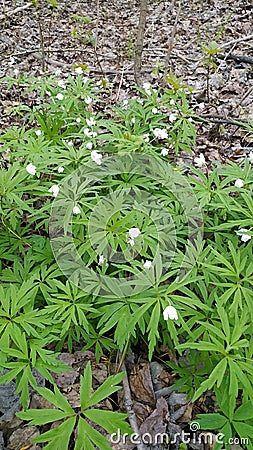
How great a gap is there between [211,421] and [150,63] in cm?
550

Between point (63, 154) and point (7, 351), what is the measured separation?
138cm

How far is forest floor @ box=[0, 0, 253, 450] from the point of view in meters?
2.08

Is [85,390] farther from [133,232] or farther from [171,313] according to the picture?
[133,232]

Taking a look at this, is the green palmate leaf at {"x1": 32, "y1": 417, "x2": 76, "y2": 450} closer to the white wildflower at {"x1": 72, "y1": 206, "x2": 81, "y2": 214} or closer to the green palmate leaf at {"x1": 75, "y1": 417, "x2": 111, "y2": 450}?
the green palmate leaf at {"x1": 75, "y1": 417, "x2": 111, "y2": 450}

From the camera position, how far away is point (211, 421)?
1724mm

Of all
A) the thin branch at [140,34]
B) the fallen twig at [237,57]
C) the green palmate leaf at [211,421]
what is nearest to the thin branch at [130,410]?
the green palmate leaf at [211,421]

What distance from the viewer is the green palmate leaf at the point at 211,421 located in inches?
67.3

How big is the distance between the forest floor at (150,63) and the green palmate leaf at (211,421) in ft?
0.73

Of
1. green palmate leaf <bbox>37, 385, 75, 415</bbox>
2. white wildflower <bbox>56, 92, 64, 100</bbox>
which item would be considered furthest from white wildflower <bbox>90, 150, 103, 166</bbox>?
green palmate leaf <bbox>37, 385, 75, 415</bbox>

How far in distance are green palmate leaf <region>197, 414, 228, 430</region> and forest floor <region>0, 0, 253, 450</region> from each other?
223 mm

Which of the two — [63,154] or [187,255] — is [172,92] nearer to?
[63,154]

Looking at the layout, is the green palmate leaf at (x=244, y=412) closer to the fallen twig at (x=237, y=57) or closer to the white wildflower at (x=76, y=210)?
the white wildflower at (x=76, y=210)

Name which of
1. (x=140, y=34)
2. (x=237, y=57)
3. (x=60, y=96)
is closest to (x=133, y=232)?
(x=60, y=96)

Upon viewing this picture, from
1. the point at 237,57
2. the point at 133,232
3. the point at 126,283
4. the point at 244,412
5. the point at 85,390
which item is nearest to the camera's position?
the point at 85,390
